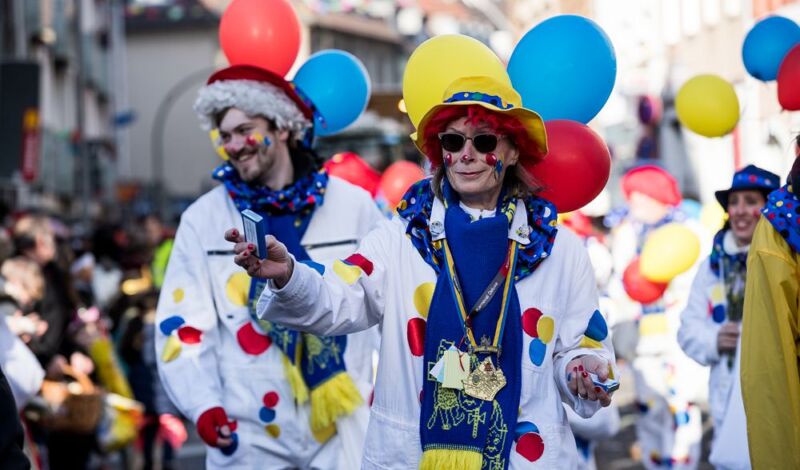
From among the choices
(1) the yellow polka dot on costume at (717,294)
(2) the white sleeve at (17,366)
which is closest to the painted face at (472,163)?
(2) the white sleeve at (17,366)

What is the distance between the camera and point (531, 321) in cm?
430

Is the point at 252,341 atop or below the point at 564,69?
below

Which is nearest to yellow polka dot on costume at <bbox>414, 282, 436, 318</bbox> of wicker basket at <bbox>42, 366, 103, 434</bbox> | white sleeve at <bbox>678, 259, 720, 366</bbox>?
white sleeve at <bbox>678, 259, 720, 366</bbox>

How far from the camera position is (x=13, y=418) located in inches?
127

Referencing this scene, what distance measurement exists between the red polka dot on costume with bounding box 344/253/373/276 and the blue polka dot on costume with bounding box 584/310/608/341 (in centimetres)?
69

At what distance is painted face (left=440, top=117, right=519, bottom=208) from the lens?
436 centimetres

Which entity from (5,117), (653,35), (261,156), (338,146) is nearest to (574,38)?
(261,156)

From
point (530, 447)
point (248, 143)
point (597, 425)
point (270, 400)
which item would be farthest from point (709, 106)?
point (530, 447)

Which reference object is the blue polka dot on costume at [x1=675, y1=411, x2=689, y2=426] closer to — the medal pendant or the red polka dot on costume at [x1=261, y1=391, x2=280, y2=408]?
the red polka dot on costume at [x1=261, y1=391, x2=280, y2=408]

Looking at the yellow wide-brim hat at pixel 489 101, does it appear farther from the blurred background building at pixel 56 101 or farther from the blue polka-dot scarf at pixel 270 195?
the blurred background building at pixel 56 101

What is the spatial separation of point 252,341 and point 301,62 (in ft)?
108

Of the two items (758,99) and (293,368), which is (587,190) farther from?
(758,99)

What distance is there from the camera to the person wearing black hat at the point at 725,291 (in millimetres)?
7109

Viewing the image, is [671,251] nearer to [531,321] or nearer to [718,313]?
[718,313]
